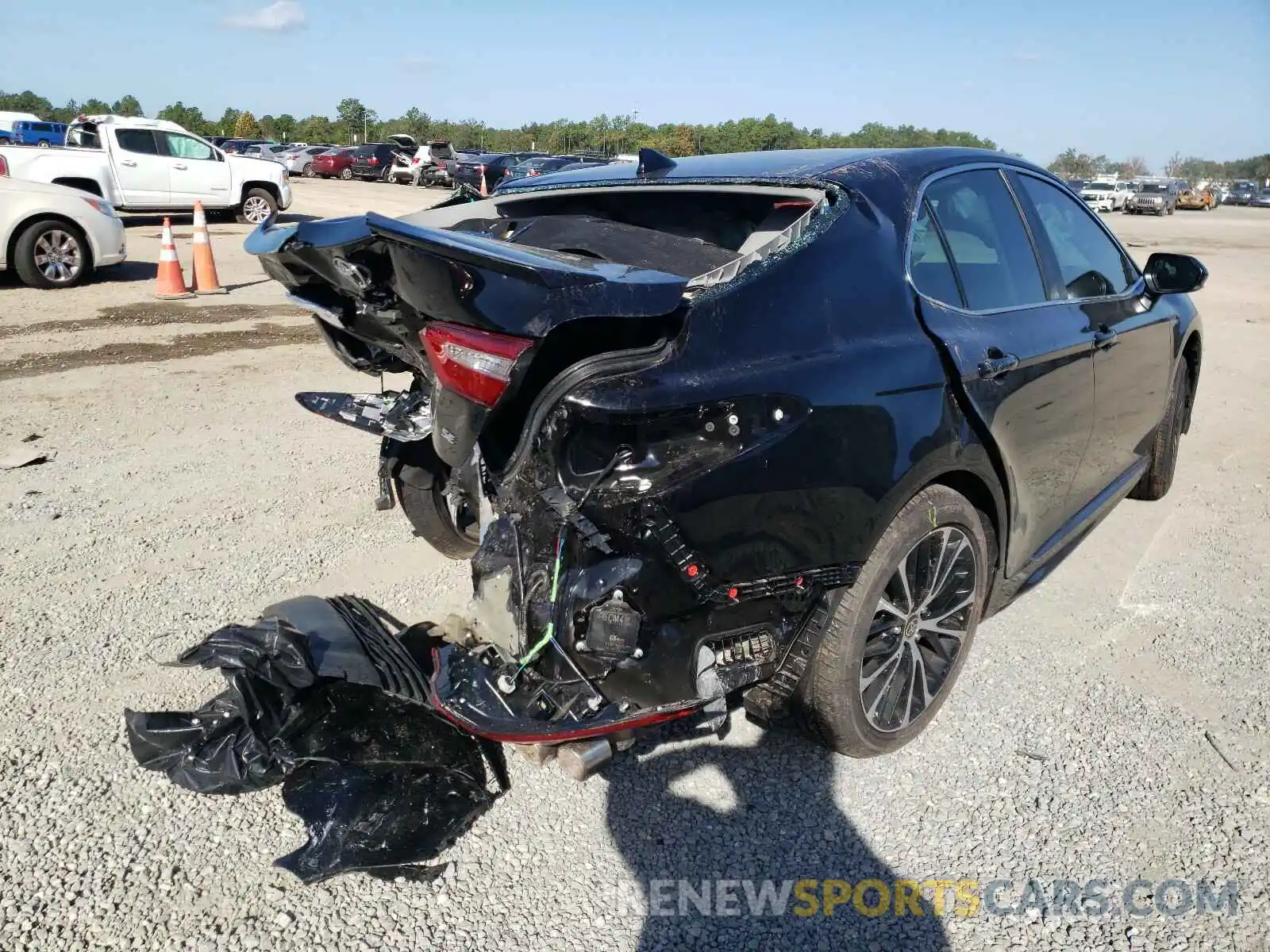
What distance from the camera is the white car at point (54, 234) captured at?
1011 cm

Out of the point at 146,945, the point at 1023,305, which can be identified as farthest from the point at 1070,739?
the point at 146,945

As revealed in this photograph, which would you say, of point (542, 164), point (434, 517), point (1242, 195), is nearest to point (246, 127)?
point (542, 164)

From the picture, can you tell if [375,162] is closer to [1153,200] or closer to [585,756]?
[1153,200]

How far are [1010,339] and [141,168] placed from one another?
59.2 feet

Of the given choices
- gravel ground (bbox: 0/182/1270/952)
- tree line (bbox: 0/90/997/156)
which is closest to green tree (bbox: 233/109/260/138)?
tree line (bbox: 0/90/997/156)

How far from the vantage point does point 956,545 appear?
9.73 ft

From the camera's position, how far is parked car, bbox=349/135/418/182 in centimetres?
3628

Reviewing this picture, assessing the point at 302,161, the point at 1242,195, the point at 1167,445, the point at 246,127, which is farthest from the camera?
the point at 246,127

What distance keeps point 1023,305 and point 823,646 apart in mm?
1513

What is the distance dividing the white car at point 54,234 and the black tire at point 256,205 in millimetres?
7888

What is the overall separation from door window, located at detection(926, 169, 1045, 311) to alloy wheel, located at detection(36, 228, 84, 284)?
10.6 metres

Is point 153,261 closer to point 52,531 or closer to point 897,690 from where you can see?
point 52,531

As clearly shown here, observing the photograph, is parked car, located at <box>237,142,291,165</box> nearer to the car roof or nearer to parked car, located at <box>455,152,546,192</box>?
parked car, located at <box>455,152,546,192</box>

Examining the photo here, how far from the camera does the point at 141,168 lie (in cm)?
1705
